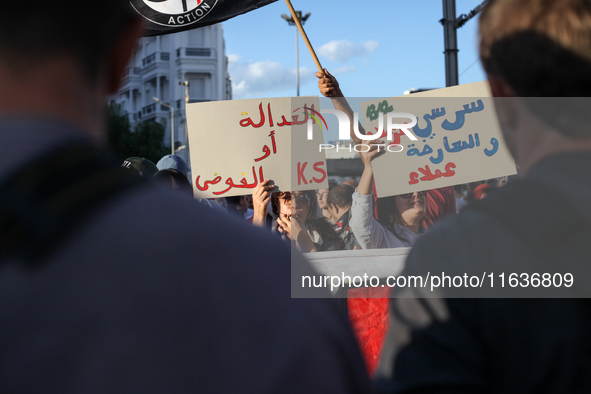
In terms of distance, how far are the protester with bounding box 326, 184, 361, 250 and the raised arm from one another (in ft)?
0.95

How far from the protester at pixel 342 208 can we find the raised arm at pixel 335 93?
29cm

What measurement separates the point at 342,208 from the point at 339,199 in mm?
68

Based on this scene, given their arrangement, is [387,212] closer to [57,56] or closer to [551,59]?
[551,59]

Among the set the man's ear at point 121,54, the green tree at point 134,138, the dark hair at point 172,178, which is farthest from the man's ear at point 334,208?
the green tree at point 134,138

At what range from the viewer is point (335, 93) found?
267cm

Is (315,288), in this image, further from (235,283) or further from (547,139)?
(547,139)

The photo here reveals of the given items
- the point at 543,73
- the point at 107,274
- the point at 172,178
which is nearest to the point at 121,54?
the point at 107,274

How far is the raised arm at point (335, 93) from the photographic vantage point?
2.61 meters

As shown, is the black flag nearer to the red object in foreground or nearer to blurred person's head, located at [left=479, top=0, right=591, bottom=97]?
the red object in foreground

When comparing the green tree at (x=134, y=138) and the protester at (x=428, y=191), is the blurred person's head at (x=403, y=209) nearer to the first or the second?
the protester at (x=428, y=191)

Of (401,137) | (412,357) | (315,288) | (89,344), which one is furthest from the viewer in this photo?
(401,137)

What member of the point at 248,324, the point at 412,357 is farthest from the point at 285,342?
the point at 412,357

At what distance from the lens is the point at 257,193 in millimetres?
2834

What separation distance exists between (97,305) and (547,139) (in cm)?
66
